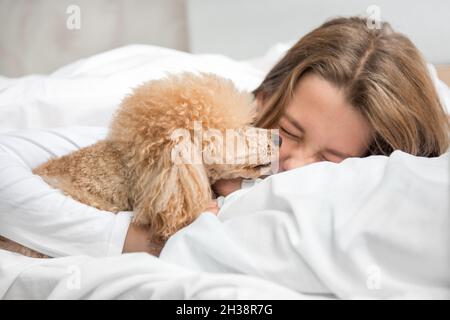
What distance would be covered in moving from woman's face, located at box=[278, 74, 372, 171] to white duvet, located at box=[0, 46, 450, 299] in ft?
0.75

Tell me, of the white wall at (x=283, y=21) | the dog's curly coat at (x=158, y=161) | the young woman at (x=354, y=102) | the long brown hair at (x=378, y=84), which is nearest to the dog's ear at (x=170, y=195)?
the dog's curly coat at (x=158, y=161)

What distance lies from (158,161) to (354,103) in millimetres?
558

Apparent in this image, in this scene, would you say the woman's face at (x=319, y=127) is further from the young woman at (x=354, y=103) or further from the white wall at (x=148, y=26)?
the white wall at (x=148, y=26)

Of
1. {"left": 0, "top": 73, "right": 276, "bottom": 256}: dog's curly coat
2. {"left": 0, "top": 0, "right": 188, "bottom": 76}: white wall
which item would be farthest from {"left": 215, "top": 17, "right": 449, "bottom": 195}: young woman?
{"left": 0, "top": 0, "right": 188, "bottom": 76}: white wall

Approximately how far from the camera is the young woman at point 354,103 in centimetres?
120

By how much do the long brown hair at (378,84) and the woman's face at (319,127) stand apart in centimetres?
2

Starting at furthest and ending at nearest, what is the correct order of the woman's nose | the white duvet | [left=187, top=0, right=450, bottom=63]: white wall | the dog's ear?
[left=187, top=0, right=450, bottom=63]: white wall
the woman's nose
the dog's ear
the white duvet

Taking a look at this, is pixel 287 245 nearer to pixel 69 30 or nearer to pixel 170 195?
pixel 170 195

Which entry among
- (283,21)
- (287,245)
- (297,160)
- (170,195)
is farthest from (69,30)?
(287,245)

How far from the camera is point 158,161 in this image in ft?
3.11

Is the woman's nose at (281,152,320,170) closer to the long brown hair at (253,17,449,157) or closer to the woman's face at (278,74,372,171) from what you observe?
the woman's face at (278,74,372,171)

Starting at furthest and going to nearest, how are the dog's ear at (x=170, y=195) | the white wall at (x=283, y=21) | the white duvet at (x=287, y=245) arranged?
the white wall at (x=283, y=21) → the dog's ear at (x=170, y=195) → the white duvet at (x=287, y=245)

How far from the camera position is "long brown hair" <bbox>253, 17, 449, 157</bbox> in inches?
47.8
